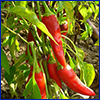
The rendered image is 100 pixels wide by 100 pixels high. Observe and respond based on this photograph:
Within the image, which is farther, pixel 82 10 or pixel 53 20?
pixel 82 10

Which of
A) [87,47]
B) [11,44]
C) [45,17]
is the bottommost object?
[87,47]

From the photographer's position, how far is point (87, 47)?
161cm

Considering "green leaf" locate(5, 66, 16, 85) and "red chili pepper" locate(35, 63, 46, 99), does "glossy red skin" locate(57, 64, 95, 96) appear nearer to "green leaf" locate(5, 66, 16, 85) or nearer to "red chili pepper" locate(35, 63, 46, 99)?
"red chili pepper" locate(35, 63, 46, 99)

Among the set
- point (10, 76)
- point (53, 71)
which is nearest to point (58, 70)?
point (53, 71)

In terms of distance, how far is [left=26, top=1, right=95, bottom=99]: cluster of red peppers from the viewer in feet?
2.07

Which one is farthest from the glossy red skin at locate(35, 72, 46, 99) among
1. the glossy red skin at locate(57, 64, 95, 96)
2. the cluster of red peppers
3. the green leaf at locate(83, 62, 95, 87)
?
the green leaf at locate(83, 62, 95, 87)

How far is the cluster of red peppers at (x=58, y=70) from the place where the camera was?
24.9 inches

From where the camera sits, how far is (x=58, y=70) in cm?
71

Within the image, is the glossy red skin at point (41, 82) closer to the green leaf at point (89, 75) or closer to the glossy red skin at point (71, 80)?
the glossy red skin at point (71, 80)

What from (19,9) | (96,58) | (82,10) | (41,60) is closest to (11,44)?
(41,60)

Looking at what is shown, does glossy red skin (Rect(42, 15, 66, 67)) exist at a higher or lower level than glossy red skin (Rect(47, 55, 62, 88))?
higher

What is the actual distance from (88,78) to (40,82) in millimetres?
267

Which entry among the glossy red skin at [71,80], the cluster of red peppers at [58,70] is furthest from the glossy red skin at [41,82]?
the glossy red skin at [71,80]

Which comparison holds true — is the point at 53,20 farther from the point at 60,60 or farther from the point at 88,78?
the point at 88,78
